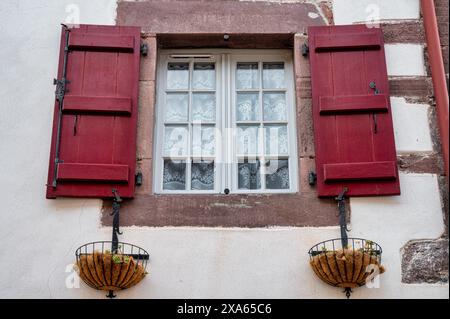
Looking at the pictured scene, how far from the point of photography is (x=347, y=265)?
3871 millimetres

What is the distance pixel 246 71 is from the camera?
16.2 ft

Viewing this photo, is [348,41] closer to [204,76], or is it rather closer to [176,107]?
[204,76]

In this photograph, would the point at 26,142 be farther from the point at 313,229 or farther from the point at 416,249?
the point at 416,249

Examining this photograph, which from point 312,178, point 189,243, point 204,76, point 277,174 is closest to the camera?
point 189,243

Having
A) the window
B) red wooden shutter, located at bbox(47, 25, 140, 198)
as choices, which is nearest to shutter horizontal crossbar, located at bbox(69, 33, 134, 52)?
red wooden shutter, located at bbox(47, 25, 140, 198)

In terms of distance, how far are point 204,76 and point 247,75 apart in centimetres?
31

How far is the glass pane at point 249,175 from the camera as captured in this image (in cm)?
459

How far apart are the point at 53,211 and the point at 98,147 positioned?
495 millimetres

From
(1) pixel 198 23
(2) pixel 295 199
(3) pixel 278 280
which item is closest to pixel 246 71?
(1) pixel 198 23

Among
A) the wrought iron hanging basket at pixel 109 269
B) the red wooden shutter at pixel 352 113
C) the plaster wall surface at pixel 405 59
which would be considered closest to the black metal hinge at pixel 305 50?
the red wooden shutter at pixel 352 113

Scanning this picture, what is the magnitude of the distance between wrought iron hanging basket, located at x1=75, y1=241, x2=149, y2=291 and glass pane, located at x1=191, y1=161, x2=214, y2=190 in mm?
692

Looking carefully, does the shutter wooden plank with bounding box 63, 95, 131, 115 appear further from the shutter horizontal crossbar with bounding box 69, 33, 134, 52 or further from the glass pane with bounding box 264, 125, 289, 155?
the glass pane with bounding box 264, 125, 289, 155

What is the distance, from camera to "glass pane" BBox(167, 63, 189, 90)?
193 inches

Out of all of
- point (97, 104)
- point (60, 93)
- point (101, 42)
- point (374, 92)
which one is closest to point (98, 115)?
point (97, 104)
